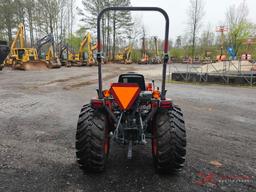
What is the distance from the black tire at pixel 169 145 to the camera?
2756mm

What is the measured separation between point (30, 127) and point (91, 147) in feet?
9.43

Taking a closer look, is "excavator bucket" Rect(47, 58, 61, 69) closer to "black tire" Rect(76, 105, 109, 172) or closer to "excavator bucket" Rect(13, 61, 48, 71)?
"excavator bucket" Rect(13, 61, 48, 71)

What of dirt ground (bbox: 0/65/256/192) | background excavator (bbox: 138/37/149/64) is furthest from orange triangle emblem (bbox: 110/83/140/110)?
background excavator (bbox: 138/37/149/64)

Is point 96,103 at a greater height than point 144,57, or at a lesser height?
lesser

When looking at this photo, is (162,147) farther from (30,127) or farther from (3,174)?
(30,127)

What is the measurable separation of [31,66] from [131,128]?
2279cm

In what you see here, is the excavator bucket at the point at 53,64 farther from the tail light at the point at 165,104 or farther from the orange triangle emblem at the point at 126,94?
the tail light at the point at 165,104

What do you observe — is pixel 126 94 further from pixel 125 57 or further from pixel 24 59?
pixel 125 57

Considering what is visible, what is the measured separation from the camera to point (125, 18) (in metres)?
40.8

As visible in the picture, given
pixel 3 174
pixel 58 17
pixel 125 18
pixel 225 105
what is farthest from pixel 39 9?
pixel 3 174

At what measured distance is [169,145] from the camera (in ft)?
9.02

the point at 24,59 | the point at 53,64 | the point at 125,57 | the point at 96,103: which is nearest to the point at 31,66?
the point at 24,59

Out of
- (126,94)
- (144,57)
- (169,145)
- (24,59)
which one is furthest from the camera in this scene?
(144,57)

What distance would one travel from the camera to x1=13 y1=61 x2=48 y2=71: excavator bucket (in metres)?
22.5
